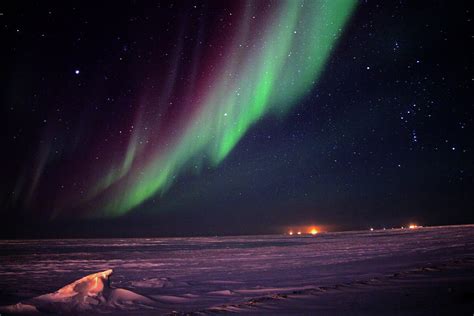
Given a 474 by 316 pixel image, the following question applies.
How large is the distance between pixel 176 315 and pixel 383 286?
4124mm

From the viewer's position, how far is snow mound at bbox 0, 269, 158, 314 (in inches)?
250

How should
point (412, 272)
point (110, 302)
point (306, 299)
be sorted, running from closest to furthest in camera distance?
point (306, 299), point (110, 302), point (412, 272)

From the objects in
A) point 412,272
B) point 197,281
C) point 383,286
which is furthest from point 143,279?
point 412,272

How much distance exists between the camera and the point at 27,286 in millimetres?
9188

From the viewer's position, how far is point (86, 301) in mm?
6781

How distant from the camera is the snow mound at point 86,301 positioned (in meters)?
6.34

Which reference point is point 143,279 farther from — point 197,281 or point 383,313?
point 383,313

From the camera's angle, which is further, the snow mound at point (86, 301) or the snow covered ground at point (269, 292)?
the snow mound at point (86, 301)

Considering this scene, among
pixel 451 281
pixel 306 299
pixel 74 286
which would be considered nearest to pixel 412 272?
pixel 451 281

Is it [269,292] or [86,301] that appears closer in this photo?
[86,301]

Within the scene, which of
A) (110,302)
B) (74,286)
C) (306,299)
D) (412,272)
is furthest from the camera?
(412,272)

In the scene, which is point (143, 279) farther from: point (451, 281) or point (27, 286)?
point (451, 281)

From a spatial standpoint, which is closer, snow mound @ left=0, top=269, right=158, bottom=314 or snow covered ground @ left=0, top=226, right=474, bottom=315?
snow covered ground @ left=0, top=226, right=474, bottom=315

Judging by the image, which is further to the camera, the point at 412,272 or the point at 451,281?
the point at 412,272
